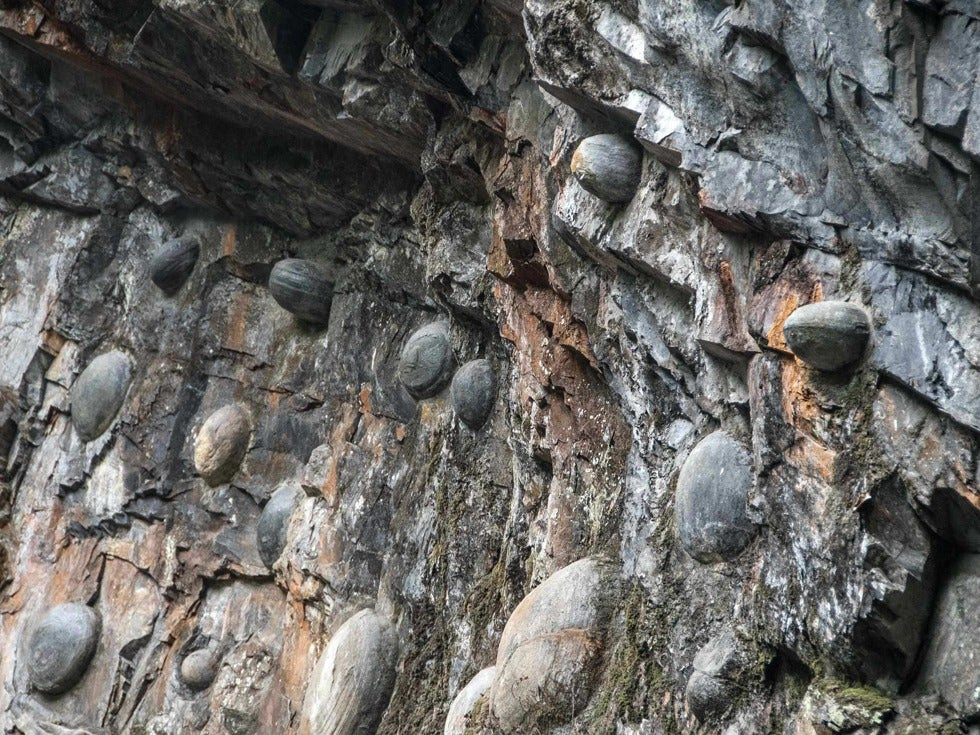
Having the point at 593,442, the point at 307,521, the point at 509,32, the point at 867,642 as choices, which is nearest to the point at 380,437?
the point at 307,521

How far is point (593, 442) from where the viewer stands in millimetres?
5793

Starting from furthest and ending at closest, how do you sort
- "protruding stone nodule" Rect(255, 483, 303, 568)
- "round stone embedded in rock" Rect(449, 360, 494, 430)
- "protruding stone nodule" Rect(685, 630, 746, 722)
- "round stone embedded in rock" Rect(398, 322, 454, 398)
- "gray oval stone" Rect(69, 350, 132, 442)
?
"gray oval stone" Rect(69, 350, 132, 442), "protruding stone nodule" Rect(255, 483, 303, 568), "round stone embedded in rock" Rect(398, 322, 454, 398), "round stone embedded in rock" Rect(449, 360, 494, 430), "protruding stone nodule" Rect(685, 630, 746, 722)

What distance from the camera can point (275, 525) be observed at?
819 centimetres

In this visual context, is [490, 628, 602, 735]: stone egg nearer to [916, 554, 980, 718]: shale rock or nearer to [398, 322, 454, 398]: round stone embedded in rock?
[916, 554, 980, 718]: shale rock

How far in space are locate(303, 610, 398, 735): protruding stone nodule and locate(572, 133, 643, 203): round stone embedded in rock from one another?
9.81ft

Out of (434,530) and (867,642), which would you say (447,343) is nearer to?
(434,530)

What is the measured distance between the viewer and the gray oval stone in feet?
30.9

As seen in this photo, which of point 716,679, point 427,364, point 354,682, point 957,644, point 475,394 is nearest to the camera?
point 957,644

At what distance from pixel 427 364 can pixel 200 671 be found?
2.74 meters

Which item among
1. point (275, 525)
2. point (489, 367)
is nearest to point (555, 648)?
point (489, 367)

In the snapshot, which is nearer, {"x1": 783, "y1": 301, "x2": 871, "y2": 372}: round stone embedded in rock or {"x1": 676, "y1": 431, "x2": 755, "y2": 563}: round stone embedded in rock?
{"x1": 783, "y1": 301, "x2": 871, "y2": 372}: round stone embedded in rock

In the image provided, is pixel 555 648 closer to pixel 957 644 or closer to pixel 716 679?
pixel 716 679

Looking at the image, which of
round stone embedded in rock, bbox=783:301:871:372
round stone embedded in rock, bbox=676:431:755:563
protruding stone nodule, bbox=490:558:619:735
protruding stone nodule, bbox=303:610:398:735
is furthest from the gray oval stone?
round stone embedded in rock, bbox=783:301:871:372

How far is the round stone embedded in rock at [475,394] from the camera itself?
689cm
